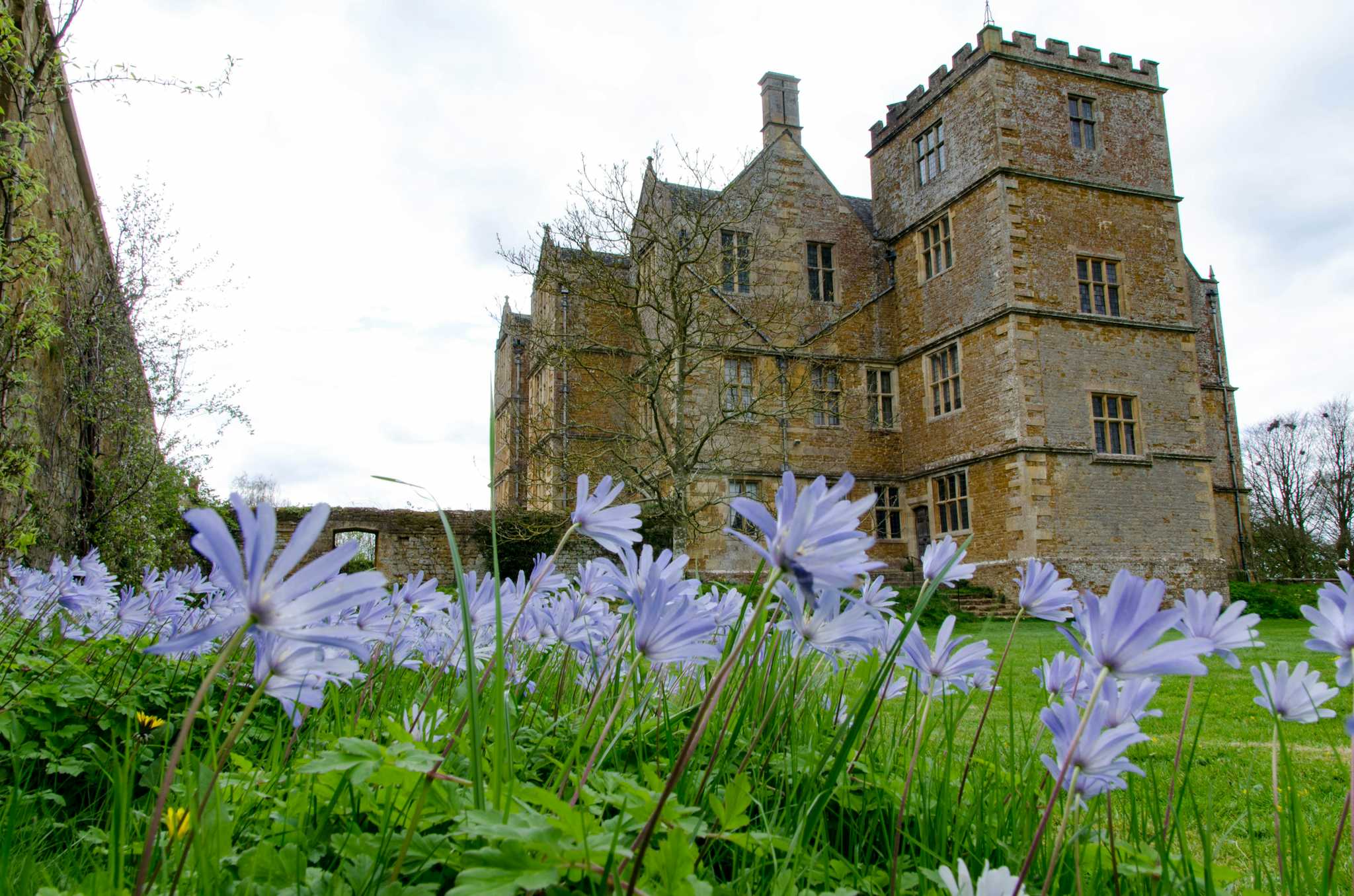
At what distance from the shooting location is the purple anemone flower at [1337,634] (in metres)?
1.01

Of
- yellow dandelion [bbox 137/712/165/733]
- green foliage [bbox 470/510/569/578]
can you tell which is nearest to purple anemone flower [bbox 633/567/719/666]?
yellow dandelion [bbox 137/712/165/733]

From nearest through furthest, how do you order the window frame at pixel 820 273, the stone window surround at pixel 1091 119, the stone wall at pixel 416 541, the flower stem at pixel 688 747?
the flower stem at pixel 688 747, the stone window surround at pixel 1091 119, the stone wall at pixel 416 541, the window frame at pixel 820 273

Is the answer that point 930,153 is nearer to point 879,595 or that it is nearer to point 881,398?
point 881,398

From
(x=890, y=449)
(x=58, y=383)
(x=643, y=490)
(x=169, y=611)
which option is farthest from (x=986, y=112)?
(x=169, y=611)

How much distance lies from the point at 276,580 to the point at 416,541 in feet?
64.3

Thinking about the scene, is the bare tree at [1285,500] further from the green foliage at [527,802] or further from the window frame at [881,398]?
the green foliage at [527,802]

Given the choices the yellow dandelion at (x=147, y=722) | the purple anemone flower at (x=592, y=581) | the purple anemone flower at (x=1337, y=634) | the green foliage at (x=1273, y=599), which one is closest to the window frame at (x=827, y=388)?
the green foliage at (x=1273, y=599)

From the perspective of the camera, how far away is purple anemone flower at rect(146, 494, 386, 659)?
63cm

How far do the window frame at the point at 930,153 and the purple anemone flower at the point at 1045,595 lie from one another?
64.1ft

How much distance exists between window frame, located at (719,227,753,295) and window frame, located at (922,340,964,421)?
13.6ft

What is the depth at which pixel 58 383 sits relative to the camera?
784cm

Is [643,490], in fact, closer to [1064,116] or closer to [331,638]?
[1064,116]

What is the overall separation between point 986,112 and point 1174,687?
13.9m

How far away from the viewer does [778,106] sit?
826 inches
